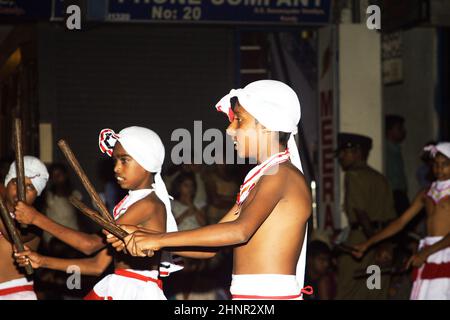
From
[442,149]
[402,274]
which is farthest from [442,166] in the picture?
[402,274]

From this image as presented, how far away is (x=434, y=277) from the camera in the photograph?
9.30 m

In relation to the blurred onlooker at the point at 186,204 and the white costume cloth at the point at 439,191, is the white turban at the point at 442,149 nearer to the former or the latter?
the white costume cloth at the point at 439,191

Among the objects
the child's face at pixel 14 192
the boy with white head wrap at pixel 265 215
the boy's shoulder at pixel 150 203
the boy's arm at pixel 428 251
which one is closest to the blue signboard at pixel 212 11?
the boy's arm at pixel 428 251

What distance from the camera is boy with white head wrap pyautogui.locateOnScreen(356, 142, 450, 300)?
30.2 ft

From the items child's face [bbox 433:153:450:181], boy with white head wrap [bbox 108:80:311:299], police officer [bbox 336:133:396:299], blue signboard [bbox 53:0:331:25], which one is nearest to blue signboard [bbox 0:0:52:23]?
blue signboard [bbox 53:0:331:25]

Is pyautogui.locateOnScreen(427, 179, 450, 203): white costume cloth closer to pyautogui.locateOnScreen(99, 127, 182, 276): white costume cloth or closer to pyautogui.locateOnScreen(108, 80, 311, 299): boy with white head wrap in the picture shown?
pyautogui.locateOnScreen(99, 127, 182, 276): white costume cloth

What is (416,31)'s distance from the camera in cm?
1371

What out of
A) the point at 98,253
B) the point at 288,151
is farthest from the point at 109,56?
the point at 288,151

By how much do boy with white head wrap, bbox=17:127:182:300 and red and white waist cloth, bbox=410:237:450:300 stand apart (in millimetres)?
3320

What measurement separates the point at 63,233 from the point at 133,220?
440 millimetres

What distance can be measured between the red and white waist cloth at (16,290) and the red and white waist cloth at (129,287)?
0.78 metres
